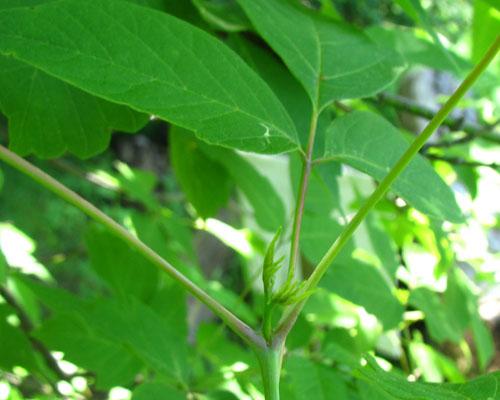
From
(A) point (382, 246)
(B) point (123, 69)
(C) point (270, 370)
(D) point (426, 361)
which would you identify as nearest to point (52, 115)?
(B) point (123, 69)

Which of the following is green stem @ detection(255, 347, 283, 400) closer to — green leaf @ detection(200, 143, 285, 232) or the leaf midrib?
the leaf midrib

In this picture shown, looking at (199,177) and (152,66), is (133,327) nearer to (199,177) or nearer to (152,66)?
(199,177)

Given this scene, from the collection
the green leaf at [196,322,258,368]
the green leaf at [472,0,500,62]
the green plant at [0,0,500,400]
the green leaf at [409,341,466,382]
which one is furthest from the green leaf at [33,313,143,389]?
the green leaf at [472,0,500,62]

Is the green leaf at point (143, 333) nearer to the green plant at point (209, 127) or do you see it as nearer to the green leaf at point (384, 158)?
the green plant at point (209, 127)

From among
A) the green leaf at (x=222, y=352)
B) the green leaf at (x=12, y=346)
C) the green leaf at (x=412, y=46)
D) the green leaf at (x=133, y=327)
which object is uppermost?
the green leaf at (x=412, y=46)

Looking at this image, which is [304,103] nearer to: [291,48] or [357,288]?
[291,48]

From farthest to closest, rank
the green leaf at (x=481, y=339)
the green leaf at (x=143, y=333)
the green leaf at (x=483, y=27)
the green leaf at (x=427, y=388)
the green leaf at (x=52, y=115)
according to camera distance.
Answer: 1. the green leaf at (x=481, y=339)
2. the green leaf at (x=483, y=27)
3. the green leaf at (x=143, y=333)
4. the green leaf at (x=52, y=115)
5. the green leaf at (x=427, y=388)

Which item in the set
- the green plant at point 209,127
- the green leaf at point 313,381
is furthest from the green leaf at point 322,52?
the green leaf at point 313,381

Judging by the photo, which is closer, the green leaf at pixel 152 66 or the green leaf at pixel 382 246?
the green leaf at pixel 152 66
